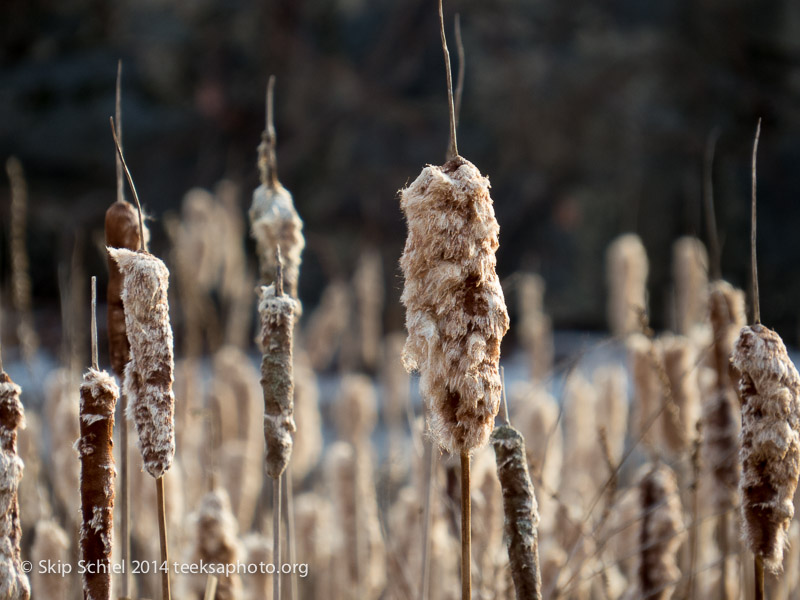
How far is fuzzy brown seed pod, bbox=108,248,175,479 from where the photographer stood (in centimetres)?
59

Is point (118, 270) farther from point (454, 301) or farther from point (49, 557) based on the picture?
point (49, 557)

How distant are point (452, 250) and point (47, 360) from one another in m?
4.04

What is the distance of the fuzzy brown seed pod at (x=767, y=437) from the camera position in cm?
63

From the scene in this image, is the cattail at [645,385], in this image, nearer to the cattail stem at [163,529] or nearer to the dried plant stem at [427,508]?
the dried plant stem at [427,508]

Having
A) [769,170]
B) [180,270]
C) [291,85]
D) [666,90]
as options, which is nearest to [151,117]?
[291,85]

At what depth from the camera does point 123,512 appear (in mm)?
762

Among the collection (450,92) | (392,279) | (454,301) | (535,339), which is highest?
(392,279)

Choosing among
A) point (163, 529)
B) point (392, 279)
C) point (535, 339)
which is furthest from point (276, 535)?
point (392, 279)

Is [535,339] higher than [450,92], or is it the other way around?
[535,339]

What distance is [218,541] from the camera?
3.01 feet

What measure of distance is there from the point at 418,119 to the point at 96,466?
13.6 ft

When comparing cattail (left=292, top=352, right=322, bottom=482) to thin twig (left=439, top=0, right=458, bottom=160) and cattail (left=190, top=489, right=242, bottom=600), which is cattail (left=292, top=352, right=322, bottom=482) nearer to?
cattail (left=190, top=489, right=242, bottom=600)

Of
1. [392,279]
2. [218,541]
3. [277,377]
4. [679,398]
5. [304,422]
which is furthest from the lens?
[392,279]

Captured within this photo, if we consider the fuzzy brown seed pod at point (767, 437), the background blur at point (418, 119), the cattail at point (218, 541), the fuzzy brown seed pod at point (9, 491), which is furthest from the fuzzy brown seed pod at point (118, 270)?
the background blur at point (418, 119)
